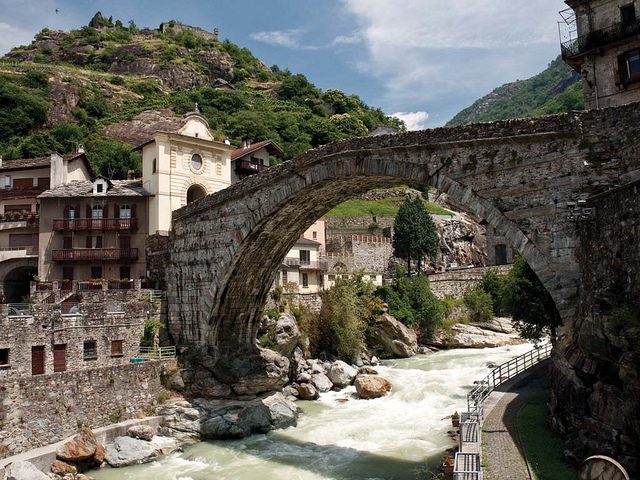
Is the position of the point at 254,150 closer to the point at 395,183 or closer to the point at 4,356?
the point at 395,183

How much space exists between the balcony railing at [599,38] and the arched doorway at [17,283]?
28.5m

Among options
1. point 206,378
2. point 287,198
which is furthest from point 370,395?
point 287,198

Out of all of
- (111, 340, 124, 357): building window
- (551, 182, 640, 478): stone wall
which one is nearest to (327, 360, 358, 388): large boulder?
(111, 340, 124, 357): building window

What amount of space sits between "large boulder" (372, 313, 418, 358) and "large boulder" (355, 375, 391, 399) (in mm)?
8157

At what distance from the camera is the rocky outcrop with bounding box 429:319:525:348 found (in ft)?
121

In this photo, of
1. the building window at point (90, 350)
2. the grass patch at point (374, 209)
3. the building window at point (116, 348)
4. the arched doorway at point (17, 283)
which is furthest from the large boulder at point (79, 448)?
the grass patch at point (374, 209)

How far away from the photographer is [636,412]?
853cm

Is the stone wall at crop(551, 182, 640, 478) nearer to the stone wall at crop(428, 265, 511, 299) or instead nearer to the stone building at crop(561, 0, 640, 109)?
the stone building at crop(561, 0, 640, 109)

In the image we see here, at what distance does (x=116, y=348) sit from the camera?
70.4ft

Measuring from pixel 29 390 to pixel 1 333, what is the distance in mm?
2359

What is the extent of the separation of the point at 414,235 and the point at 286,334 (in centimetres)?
2155

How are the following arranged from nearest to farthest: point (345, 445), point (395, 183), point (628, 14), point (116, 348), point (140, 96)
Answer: point (395, 183) < point (345, 445) < point (628, 14) < point (116, 348) < point (140, 96)

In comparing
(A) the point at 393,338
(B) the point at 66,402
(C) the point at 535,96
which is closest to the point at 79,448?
(B) the point at 66,402

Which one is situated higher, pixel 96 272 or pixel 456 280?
pixel 96 272
